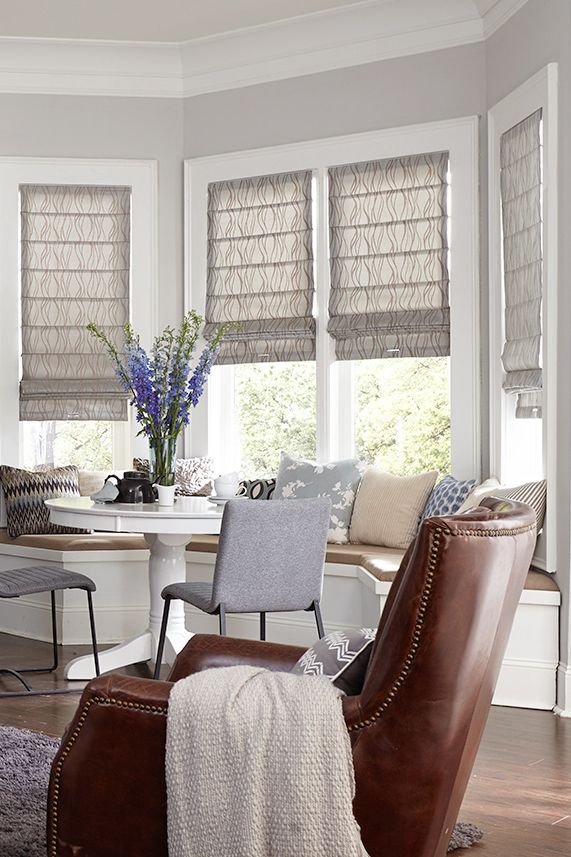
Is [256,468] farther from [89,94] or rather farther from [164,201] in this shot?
[89,94]

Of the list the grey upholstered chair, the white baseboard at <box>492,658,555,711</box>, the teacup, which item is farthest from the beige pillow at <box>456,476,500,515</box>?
the teacup

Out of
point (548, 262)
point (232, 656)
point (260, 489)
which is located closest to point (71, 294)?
point (260, 489)

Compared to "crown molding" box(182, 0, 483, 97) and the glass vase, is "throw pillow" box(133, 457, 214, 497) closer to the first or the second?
the glass vase

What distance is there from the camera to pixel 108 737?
2.03 metres

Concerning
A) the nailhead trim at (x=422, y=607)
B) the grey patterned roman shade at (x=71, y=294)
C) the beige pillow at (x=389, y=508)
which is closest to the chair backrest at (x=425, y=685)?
the nailhead trim at (x=422, y=607)

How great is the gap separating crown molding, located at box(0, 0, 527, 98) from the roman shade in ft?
2.03

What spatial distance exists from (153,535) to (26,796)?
164 centimetres

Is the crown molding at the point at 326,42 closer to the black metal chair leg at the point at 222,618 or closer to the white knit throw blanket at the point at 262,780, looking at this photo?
the black metal chair leg at the point at 222,618

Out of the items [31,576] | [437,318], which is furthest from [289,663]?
[437,318]

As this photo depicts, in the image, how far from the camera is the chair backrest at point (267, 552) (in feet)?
12.7

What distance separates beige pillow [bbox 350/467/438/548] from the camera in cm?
507

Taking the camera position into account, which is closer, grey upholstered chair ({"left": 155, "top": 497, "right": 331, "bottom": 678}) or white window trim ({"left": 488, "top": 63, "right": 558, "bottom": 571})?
grey upholstered chair ({"left": 155, "top": 497, "right": 331, "bottom": 678})

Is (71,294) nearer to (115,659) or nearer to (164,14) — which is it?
(164,14)

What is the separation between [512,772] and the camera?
11.3 ft
